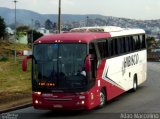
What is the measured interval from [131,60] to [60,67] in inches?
289

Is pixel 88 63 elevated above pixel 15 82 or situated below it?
above

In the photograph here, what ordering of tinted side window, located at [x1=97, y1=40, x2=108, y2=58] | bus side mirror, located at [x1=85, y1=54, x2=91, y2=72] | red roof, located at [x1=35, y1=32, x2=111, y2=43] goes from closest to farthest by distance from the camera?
1. bus side mirror, located at [x1=85, y1=54, x2=91, y2=72]
2. red roof, located at [x1=35, y1=32, x2=111, y2=43]
3. tinted side window, located at [x1=97, y1=40, x2=108, y2=58]

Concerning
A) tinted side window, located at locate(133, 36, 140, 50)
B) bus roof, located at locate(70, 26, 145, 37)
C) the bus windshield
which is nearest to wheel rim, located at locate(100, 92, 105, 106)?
the bus windshield

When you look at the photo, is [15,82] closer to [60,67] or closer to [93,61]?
[93,61]

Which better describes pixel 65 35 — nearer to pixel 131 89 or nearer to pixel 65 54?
pixel 65 54

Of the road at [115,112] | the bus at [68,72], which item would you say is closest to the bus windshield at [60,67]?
the bus at [68,72]

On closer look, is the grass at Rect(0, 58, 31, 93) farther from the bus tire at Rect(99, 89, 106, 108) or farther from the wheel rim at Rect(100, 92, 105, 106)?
the wheel rim at Rect(100, 92, 105, 106)

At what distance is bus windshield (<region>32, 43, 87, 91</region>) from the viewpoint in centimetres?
1628

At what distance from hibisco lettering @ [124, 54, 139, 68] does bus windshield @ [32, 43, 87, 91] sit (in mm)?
5702

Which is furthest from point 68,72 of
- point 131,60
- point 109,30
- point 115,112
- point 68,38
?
point 131,60

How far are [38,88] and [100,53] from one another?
2871 mm

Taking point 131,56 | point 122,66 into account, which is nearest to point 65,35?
point 122,66

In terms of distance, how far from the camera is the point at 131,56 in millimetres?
23031

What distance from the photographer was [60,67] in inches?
645
